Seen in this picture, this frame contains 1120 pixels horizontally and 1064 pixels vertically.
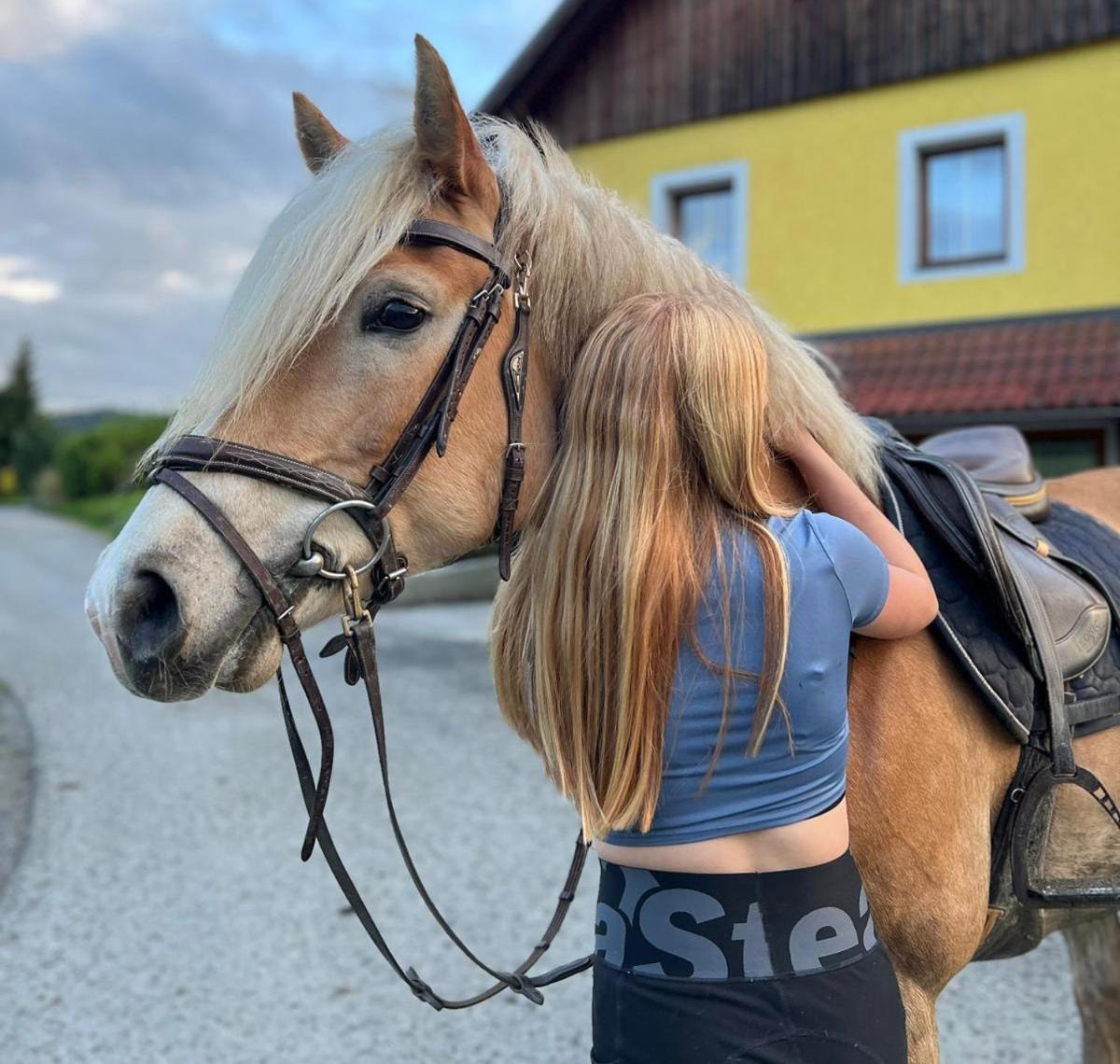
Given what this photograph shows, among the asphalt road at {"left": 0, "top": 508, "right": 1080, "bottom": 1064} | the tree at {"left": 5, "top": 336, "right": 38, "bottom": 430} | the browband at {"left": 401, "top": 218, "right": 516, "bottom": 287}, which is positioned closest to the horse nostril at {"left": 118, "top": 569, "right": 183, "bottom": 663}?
the browband at {"left": 401, "top": 218, "right": 516, "bottom": 287}

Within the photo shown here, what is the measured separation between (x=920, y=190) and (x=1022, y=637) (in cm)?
856

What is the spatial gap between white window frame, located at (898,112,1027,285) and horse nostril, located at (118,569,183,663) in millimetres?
8860

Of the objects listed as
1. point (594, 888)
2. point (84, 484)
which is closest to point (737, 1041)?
point (594, 888)

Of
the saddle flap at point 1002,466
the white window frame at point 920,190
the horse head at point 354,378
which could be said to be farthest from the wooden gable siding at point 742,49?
the horse head at point 354,378

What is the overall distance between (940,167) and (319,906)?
8.50m

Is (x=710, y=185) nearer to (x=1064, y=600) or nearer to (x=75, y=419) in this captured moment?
(x=1064, y=600)

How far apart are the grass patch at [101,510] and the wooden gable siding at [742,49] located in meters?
13.6

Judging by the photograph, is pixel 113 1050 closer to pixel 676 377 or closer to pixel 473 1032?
pixel 473 1032

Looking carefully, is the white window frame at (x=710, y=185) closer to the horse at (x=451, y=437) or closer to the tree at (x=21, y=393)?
the horse at (x=451, y=437)

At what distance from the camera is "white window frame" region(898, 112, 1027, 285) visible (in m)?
8.25

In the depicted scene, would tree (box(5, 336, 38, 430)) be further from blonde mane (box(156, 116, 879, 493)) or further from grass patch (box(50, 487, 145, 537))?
blonde mane (box(156, 116, 879, 493))

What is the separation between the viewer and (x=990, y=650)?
4.94ft

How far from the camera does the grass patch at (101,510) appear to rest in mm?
22166

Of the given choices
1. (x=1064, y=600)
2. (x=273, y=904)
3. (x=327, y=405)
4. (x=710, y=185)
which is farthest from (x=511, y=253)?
(x=710, y=185)
